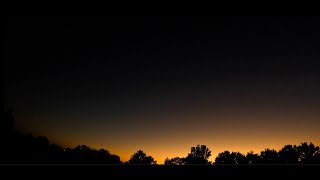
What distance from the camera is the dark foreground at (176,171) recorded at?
1.05m

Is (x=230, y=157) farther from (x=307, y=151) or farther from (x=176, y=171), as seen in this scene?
(x=176, y=171)

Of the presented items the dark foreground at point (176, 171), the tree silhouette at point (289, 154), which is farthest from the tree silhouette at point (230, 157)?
the dark foreground at point (176, 171)

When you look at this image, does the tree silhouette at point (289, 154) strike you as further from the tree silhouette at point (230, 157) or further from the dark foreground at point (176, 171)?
the dark foreground at point (176, 171)

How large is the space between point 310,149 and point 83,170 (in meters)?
35.3

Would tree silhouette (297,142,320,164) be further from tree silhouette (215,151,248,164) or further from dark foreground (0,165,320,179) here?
dark foreground (0,165,320,179)

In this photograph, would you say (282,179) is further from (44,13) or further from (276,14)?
(44,13)

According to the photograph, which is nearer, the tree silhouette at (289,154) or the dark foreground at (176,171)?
the dark foreground at (176,171)

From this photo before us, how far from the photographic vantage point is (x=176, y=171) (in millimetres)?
1117

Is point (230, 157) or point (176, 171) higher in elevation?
point (230, 157)

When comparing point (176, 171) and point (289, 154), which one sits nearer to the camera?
point (176, 171)

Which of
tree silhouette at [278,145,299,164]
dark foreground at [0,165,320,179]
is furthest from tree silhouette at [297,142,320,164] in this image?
dark foreground at [0,165,320,179]

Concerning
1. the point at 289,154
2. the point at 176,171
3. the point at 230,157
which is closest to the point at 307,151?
the point at 289,154

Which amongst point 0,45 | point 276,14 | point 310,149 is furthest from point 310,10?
point 310,149

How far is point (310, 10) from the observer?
1951 mm
